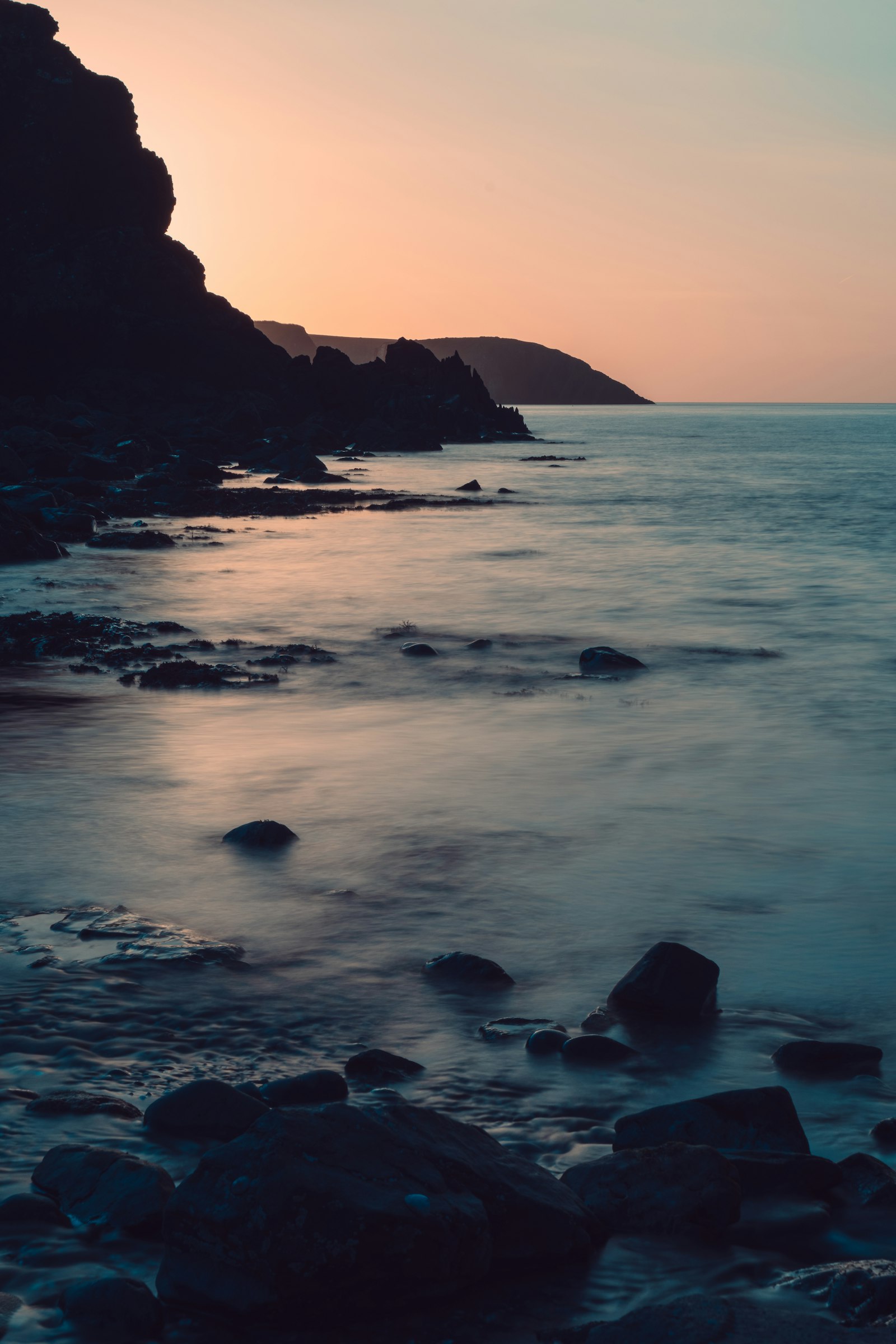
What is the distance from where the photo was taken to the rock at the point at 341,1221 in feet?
10.9

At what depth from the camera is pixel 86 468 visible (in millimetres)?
40719

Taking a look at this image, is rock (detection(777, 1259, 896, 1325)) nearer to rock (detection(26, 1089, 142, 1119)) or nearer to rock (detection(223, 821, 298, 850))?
rock (detection(26, 1089, 142, 1119))

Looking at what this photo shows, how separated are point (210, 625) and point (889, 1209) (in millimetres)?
15099

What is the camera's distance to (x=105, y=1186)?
12.8 feet

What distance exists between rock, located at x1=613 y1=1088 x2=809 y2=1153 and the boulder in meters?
0.91

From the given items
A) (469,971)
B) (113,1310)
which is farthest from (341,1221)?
(469,971)

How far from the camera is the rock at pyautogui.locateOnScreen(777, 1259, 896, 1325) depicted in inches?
133

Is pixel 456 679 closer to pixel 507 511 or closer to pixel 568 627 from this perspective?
pixel 568 627

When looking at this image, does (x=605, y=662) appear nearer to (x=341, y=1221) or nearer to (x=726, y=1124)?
(x=726, y=1124)

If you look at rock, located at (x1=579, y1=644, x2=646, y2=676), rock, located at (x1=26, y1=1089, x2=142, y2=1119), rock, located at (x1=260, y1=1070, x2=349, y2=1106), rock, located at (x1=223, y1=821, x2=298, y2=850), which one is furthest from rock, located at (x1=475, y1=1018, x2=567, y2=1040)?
rock, located at (x1=579, y1=644, x2=646, y2=676)

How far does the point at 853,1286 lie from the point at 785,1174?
2.13 feet

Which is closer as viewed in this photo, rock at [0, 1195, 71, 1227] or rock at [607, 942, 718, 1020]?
rock at [0, 1195, 71, 1227]

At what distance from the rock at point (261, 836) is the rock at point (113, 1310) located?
4.54 meters

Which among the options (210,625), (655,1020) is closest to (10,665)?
(210,625)
